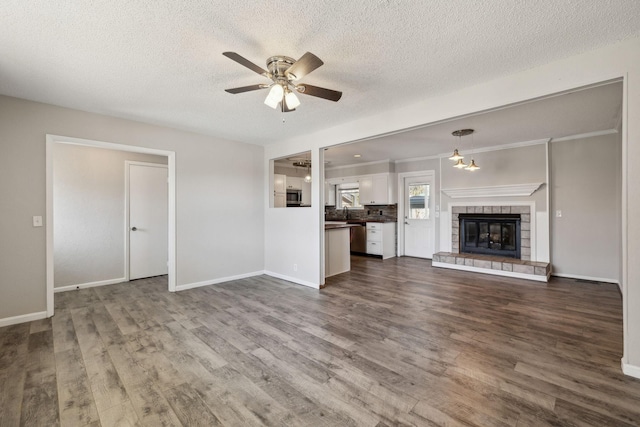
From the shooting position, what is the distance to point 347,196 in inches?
336

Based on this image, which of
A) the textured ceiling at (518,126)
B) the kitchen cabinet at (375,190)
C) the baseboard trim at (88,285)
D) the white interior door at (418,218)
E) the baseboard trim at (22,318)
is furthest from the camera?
the kitchen cabinet at (375,190)

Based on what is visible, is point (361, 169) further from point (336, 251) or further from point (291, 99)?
point (291, 99)

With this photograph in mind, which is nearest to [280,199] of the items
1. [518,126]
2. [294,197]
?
[294,197]

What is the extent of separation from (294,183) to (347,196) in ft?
6.09

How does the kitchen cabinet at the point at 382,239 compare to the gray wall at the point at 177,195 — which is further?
the kitchen cabinet at the point at 382,239

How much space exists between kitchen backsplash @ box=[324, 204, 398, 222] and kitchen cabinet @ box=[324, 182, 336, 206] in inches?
7.0

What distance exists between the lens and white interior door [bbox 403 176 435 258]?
683cm

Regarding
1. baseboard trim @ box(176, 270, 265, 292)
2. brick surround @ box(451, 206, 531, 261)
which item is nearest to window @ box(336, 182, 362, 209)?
brick surround @ box(451, 206, 531, 261)

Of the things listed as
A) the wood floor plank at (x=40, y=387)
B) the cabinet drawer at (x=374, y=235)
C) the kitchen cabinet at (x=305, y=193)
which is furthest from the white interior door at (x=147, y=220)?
the cabinet drawer at (x=374, y=235)

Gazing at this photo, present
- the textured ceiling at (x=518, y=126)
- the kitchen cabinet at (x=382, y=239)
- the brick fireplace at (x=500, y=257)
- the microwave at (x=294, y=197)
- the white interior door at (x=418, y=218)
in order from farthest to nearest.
Result: the microwave at (x=294, y=197) → the kitchen cabinet at (x=382, y=239) → the white interior door at (x=418, y=218) → the brick fireplace at (x=500, y=257) → the textured ceiling at (x=518, y=126)

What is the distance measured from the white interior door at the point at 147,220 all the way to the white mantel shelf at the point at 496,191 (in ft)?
19.6

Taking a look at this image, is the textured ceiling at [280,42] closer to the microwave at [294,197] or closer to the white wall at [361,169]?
the white wall at [361,169]

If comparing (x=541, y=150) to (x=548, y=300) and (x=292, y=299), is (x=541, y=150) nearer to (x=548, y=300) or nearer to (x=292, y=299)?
(x=548, y=300)

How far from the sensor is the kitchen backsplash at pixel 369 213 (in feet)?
24.4
